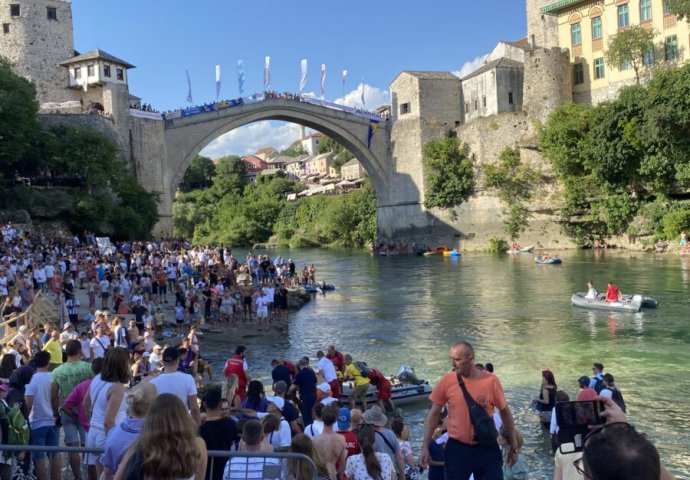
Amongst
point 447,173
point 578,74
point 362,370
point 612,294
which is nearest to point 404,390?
point 362,370

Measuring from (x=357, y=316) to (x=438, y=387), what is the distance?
16.5m

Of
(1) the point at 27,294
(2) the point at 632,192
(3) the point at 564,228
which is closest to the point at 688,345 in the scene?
(1) the point at 27,294

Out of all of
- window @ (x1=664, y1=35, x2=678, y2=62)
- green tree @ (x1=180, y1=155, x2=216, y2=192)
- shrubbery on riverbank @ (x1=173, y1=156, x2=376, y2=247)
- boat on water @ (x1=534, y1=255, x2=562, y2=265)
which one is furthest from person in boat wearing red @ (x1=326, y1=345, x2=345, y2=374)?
green tree @ (x1=180, y1=155, x2=216, y2=192)

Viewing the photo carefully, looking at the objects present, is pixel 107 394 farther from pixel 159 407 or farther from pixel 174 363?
pixel 159 407

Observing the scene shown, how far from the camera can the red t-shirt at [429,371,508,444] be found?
400 centimetres

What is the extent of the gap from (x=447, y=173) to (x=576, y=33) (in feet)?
37.5

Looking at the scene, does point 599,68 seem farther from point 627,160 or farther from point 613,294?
point 613,294

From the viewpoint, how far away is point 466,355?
3.96 meters

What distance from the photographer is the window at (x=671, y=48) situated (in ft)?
114

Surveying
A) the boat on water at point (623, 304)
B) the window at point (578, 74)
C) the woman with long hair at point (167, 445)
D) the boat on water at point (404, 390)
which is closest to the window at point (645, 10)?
the window at point (578, 74)

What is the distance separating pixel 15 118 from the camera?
28.4 meters

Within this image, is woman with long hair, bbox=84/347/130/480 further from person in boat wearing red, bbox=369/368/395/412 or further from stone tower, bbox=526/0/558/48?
stone tower, bbox=526/0/558/48

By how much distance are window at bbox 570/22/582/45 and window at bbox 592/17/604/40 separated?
93 centimetres

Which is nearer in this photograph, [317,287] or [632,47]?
[317,287]
